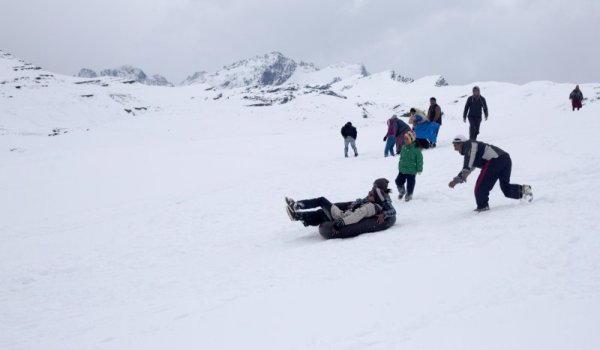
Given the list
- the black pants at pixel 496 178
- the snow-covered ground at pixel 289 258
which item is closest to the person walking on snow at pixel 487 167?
the black pants at pixel 496 178

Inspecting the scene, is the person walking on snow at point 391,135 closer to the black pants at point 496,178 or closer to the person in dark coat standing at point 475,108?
the person in dark coat standing at point 475,108

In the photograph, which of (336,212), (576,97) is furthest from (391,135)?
(576,97)

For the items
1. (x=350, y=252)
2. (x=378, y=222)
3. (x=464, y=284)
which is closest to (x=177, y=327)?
(x=350, y=252)

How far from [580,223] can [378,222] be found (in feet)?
10.8

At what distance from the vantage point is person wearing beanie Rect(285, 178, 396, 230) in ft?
26.5

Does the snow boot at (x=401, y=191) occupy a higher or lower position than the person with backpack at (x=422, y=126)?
lower

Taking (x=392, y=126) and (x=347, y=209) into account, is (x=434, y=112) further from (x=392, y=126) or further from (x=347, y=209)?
(x=347, y=209)

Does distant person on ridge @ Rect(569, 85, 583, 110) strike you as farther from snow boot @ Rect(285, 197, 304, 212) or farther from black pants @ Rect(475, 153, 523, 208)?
snow boot @ Rect(285, 197, 304, 212)

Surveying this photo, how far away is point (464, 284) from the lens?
485cm

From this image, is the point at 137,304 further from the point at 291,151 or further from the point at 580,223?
the point at 291,151

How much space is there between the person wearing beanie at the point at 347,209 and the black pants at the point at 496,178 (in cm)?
178

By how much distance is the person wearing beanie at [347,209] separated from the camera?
8086mm

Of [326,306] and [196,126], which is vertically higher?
[196,126]

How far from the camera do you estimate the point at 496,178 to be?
26.9 feet
